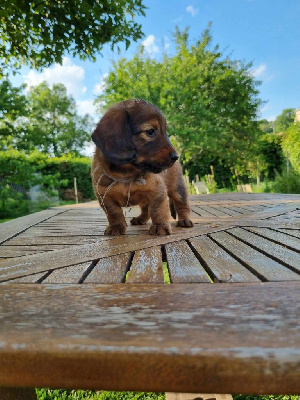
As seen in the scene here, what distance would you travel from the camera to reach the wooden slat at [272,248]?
122 centimetres

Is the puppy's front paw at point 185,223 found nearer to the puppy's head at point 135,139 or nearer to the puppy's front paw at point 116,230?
the puppy's front paw at point 116,230

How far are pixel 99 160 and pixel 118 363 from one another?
63.5 inches

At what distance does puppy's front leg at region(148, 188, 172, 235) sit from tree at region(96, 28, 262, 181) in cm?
1237

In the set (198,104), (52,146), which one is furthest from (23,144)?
(52,146)

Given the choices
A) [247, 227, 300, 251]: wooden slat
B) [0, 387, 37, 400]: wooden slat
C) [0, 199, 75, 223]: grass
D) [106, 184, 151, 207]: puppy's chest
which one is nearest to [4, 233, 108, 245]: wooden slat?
[106, 184, 151, 207]: puppy's chest

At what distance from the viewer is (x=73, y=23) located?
4.48 m

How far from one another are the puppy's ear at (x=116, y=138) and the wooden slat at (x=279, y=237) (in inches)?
35.8

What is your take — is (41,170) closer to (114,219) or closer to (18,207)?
(18,207)

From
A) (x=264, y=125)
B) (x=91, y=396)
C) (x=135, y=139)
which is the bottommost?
(x=91, y=396)

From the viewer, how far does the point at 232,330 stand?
0.62 metres

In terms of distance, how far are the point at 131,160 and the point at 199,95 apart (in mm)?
14889

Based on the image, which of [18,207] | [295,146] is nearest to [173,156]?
[18,207]

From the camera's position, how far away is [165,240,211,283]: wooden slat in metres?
1.02

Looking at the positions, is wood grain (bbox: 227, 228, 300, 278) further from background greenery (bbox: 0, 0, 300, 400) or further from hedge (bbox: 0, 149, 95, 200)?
hedge (bbox: 0, 149, 95, 200)
